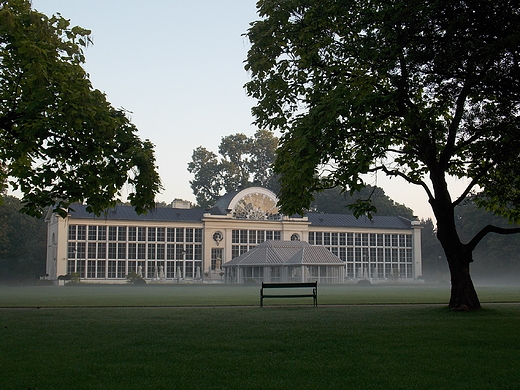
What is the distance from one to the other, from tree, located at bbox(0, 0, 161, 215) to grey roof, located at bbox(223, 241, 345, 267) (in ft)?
132

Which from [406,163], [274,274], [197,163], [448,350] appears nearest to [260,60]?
[406,163]

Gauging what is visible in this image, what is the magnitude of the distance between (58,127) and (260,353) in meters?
7.29

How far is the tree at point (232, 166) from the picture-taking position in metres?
86.8

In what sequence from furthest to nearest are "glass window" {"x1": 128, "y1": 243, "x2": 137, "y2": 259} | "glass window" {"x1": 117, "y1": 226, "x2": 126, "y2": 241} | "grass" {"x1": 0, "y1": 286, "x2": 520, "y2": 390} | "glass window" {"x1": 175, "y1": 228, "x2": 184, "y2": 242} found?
"glass window" {"x1": 175, "y1": 228, "x2": 184, "y2": 242}, "glass window" {"x1": 128, "y1": 243, "x2": 137, "y2": 259}, "glass window" {"x1": 117, "y1": 226, "x2": 126, "y2": 241}, "grass" {"x1": 0, "y1": 286, "x2": 520, "y2": 390}

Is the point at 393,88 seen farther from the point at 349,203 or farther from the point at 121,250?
the point at 349,203

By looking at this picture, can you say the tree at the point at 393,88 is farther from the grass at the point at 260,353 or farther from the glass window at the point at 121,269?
the glass window at the point at 121,269

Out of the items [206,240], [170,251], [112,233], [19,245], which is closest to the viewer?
[112,233]

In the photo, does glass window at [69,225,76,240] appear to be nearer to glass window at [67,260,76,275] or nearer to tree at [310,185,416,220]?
glass window at [67,260,76,275]

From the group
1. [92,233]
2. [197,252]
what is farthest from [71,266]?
[197,252]

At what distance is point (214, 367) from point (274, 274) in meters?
49.2

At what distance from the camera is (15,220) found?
68688mm

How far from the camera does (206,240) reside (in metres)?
65.4

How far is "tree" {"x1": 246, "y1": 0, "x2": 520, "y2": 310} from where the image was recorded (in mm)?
13773

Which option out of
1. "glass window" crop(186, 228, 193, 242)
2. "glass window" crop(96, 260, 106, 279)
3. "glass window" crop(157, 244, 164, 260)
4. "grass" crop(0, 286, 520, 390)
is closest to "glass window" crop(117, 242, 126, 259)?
"glass window" crop(96, 260, 106, 279)
